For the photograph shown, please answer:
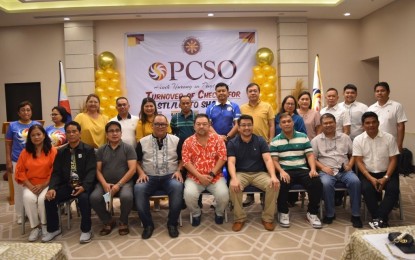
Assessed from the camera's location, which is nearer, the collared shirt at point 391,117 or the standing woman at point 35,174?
the standing woman at point 35,174

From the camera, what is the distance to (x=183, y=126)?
12.2ft

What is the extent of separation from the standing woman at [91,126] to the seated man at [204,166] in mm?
1076

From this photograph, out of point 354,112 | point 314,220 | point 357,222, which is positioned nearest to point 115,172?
point 314,220

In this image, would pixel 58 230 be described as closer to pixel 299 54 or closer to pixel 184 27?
pixel 184 27

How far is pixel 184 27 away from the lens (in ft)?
21.6

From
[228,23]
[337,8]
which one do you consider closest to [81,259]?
[228,23]

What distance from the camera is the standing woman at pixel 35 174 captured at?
10.0 feet

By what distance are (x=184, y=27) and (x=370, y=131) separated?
4.68 meters

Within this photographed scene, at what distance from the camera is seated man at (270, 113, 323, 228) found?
3217 mm

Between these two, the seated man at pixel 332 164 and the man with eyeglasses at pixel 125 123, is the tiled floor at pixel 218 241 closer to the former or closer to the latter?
the seated man at pixel 332 164

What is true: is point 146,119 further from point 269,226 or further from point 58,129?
point 269,226

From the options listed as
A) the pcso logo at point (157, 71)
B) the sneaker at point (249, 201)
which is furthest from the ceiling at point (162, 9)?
the sneaker at point (249, 201)

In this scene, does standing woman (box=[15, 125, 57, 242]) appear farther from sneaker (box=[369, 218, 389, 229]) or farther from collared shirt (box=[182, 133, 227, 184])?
sneaker (box=[369, 218, 389, 229])

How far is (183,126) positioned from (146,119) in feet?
1.53
